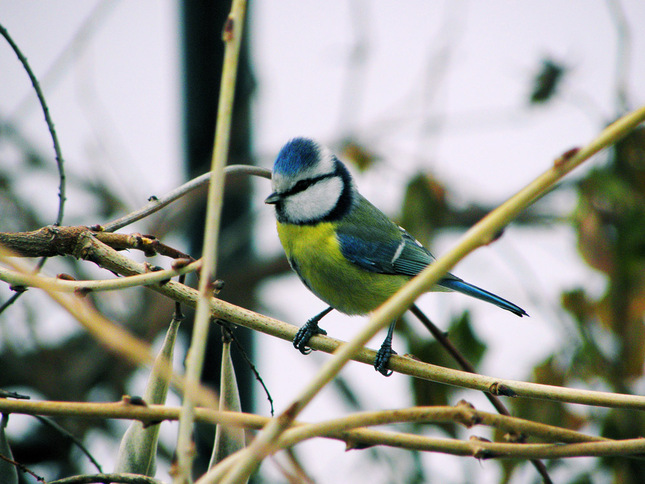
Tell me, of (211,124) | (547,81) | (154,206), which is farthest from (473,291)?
(211,124)

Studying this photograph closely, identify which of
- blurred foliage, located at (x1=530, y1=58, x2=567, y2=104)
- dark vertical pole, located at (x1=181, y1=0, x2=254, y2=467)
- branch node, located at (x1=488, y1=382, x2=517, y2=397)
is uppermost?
dark vertical pole, located at (x1=181, y1=0, x2=254, y2=467)

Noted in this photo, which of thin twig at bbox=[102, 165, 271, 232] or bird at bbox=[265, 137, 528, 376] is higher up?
bird at bbox=[265, 137, 528, 376]

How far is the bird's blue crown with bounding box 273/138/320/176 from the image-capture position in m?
1.08

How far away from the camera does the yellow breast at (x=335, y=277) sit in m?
1.06

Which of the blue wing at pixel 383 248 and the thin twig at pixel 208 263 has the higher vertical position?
the blue wing at pixel 383 248

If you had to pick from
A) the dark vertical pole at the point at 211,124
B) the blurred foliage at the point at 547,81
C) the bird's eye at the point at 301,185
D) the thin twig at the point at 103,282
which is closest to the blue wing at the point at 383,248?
the bird's eye at the point at 301,185

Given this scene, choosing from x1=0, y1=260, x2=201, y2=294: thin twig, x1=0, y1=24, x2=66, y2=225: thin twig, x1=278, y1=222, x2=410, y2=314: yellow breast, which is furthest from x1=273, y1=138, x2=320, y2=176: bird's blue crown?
x1=0, y1=260, x2=201, y2=294: thin twig

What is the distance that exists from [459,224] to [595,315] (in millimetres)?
606

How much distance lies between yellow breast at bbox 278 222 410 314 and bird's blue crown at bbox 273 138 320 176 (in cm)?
13

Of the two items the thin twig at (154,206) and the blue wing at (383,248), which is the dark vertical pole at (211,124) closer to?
the blue wing at (383,248)

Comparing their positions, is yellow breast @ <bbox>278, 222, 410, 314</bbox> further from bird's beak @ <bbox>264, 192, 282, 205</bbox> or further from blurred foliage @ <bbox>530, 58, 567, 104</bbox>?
blurred foliage @ <bbox>530, 58, 567, 104</bbox>

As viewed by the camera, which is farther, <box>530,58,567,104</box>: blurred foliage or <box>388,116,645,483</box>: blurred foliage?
<box>530,58,567,104</box>: blurred foliage

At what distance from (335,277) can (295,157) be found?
24 centimetres

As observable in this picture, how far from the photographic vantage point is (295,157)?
1.10m
